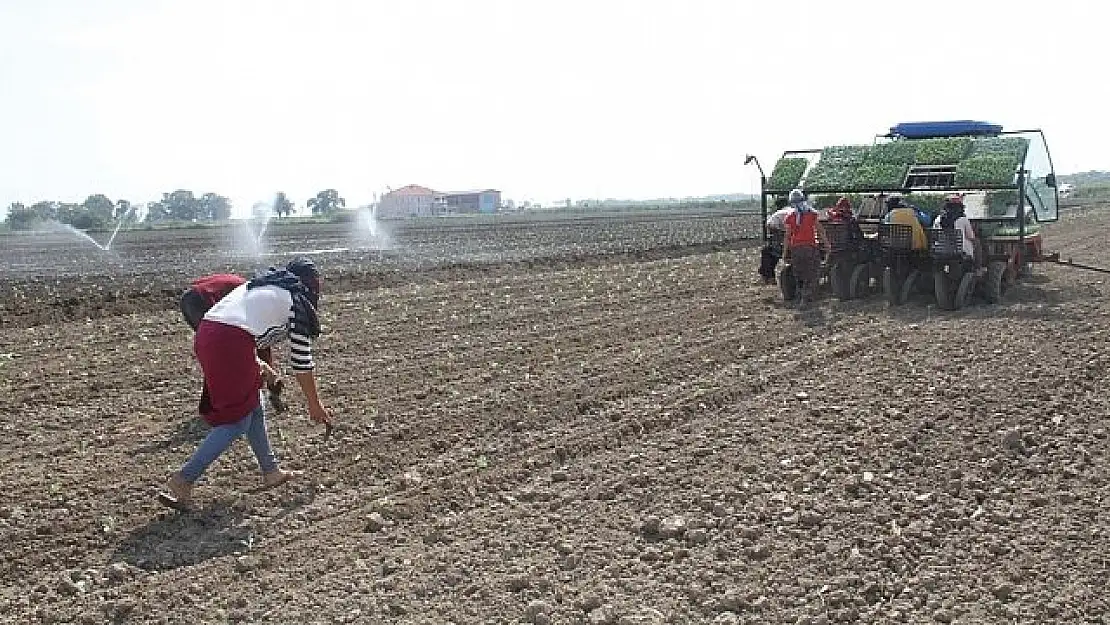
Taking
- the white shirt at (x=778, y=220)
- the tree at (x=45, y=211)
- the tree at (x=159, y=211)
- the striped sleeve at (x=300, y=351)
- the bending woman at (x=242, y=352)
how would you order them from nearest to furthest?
the bending woman at (x=242, y=352) → the striped sleeve at (x=300, y=351) → the white shirt at (x=778, y=220) → the tree at (x=45, y=211) → the tree at (x=159, y=211)

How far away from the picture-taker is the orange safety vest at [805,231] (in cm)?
1271

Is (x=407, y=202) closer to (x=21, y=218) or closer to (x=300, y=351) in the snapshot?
(x=21, y=218)

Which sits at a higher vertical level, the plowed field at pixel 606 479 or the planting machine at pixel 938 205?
the planting machine at pixel 938 205

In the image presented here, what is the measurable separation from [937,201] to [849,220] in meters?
1.37

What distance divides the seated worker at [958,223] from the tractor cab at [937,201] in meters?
0.07

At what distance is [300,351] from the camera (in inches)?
238

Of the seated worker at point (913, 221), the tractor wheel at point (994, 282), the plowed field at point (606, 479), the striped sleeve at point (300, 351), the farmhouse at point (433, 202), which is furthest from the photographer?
the farmhouse at point (433, 202)

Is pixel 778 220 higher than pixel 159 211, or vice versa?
pixel 159 211

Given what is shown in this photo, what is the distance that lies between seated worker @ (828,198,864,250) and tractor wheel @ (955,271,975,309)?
4.94 ft

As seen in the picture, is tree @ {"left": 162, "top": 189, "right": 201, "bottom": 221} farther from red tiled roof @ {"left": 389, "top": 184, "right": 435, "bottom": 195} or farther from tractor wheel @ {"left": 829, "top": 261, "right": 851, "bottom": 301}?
tractor wheel @ {"left": 829, "top": 261, "right": 851, "bottom": 301}

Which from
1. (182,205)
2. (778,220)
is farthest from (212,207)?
(778,220)

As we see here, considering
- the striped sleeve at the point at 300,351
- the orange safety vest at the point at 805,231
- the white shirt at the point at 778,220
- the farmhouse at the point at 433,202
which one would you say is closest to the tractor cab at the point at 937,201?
the orange safety vest at the point at 805,231

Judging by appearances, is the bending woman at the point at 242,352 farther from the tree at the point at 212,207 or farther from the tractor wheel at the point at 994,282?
the tree at the point at 212,207

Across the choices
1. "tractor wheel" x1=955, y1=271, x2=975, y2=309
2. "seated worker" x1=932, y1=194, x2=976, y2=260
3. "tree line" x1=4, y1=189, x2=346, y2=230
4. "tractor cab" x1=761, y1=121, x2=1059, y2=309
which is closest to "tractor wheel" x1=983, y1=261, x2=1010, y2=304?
"tractor cab" x1=761, y1=121, x2=1059, y2=309
